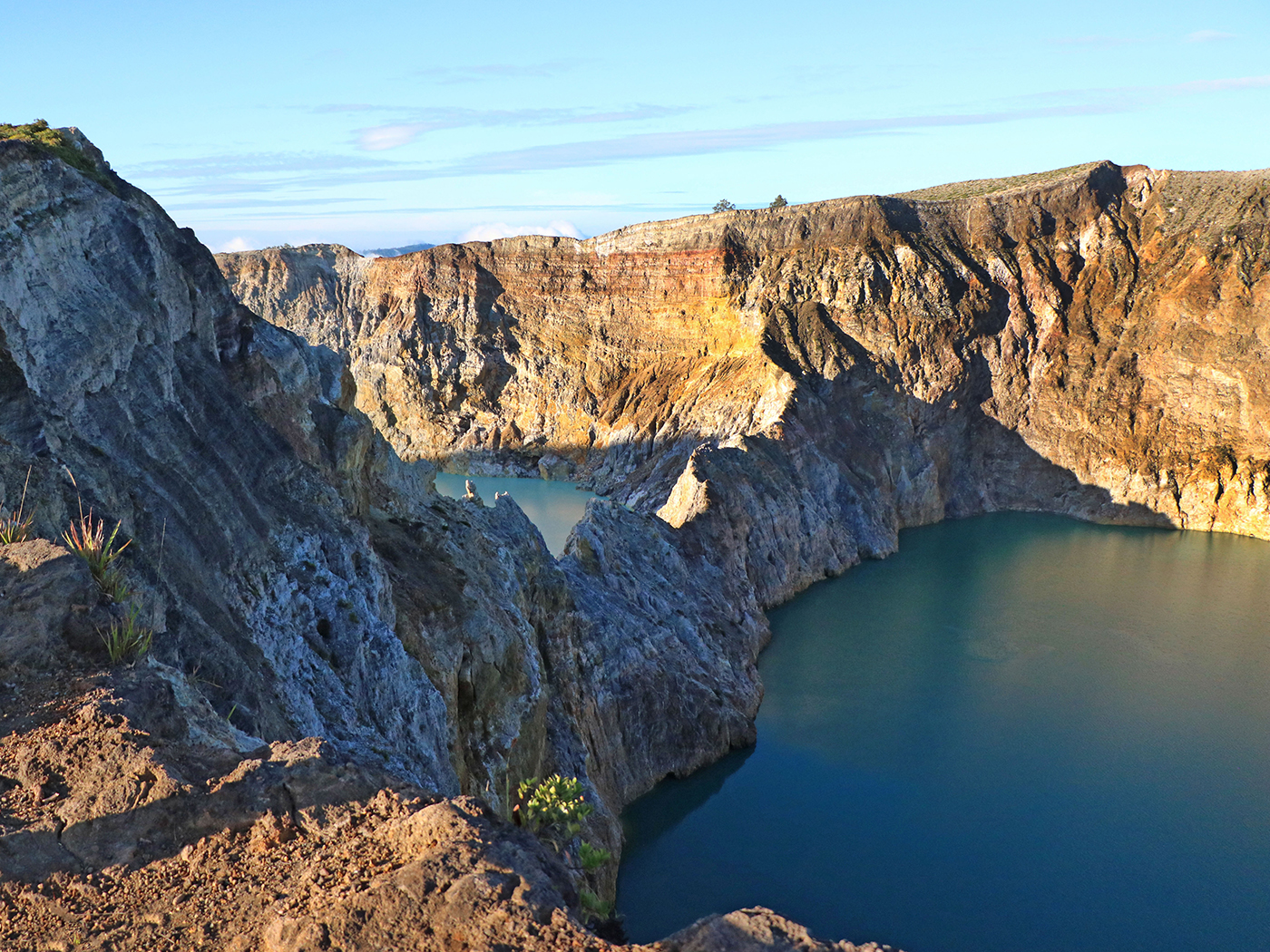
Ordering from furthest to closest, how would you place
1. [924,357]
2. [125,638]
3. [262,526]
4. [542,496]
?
[542,496]
[924,357]
[262,526]
[125,638]

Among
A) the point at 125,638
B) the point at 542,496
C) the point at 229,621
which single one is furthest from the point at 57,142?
the point at 542,496

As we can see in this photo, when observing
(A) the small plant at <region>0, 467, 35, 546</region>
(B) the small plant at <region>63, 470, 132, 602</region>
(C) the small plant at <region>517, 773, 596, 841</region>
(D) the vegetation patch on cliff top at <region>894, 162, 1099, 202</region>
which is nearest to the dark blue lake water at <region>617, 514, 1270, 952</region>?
(C) the small plant at <region>517, 773, 596, 841</region>

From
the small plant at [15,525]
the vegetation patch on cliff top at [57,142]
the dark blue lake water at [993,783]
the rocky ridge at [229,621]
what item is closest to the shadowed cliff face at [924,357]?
the dark blue lake water at [993,783]

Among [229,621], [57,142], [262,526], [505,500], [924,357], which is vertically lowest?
[505,500]

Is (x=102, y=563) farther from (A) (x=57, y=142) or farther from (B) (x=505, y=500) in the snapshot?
(B) (x=505, y=500)

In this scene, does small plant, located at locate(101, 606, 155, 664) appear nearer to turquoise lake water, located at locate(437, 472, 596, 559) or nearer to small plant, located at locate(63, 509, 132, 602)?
small plant, located at locate(63, 509, 132, 602)

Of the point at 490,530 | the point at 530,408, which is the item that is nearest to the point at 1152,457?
the point at 530,408
